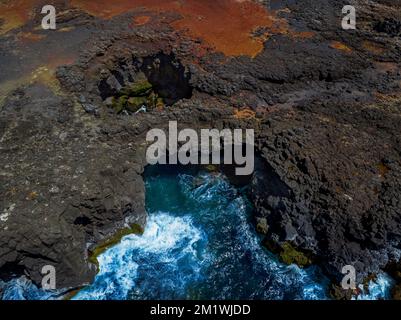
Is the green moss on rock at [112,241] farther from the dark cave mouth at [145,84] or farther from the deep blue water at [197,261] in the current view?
the dark cave mouth at [145,84]

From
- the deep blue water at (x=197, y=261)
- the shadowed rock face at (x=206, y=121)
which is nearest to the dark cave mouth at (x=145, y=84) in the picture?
the shadowed rock face at (x=206, y=121)

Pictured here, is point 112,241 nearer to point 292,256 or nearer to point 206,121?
point 206,121

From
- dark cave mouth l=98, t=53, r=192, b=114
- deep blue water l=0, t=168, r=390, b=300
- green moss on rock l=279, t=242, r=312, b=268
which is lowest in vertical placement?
deep blue water l=0, t=168, r=390, b=300

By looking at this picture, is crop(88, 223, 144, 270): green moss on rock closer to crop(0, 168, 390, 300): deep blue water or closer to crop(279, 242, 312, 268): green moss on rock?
crop(0, 168, 390, 300): deep blue water

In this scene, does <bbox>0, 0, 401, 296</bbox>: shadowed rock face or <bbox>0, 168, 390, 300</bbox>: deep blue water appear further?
<bbox>0, 0, 401, 296</bbox>: shadowed rock face

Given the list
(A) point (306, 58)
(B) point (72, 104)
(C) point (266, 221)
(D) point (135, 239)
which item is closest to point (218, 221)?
(C) point (266, 221)

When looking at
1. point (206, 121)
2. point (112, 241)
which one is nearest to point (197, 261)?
point (112, 241)

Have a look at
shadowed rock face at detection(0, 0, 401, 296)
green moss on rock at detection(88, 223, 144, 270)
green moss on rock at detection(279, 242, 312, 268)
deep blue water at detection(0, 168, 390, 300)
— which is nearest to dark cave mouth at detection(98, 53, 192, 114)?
shadowed rock face at detection(0, 0, 401, 296)
